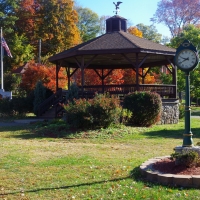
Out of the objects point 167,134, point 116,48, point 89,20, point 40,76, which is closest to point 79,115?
point 167,134

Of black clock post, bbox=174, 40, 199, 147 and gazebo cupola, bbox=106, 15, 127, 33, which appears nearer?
black clock post, bbox=174, 40, 199, 147

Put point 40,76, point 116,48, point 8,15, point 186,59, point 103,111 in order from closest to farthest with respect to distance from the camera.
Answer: point 186,59 < point 103,111 < point 116,48 < point 40,76 < point 8,15

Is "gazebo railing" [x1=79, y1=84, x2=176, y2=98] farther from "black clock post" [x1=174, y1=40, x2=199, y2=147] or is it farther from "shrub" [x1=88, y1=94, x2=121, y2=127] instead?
"black clock post" [x1=174, y1=40, x2=199, y2=147]

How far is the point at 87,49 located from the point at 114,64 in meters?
7.59

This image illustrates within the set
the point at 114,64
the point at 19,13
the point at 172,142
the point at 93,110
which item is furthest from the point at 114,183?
the point at 19,13

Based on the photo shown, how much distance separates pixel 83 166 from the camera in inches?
307

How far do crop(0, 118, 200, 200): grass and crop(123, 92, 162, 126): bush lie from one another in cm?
238

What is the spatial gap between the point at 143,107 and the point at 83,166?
8528mm

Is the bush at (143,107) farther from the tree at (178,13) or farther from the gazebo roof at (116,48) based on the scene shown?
the tree at (178,13)

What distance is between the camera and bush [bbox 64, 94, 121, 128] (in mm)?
14172

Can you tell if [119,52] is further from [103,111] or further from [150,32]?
[150,32]

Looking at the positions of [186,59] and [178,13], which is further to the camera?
[178,13]

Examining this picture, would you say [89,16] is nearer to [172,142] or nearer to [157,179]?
[172,142]

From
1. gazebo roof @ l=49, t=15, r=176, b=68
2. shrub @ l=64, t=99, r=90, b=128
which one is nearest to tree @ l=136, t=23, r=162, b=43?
gazebo roof @ l=49, t=15, r=176, b=68
